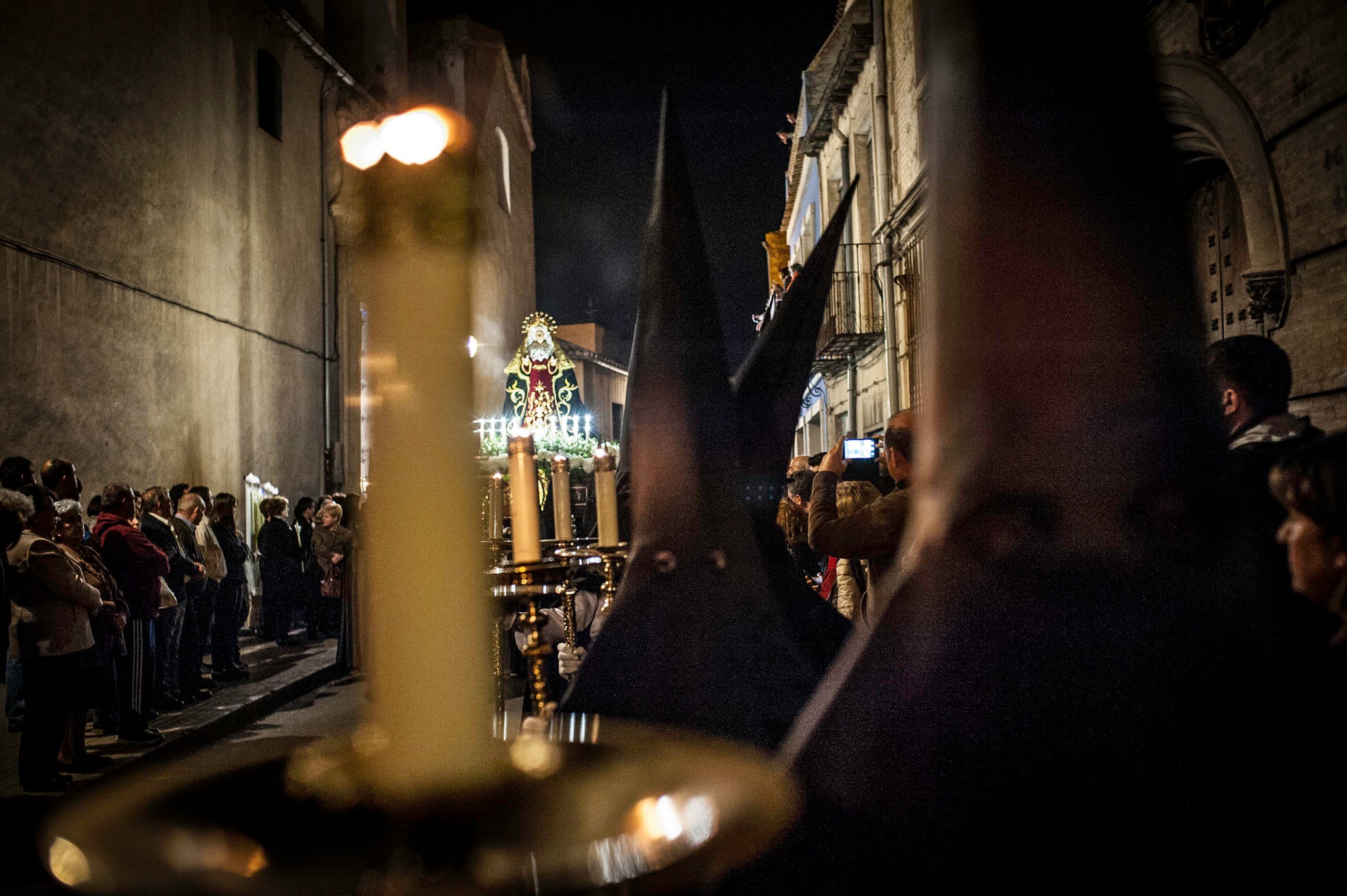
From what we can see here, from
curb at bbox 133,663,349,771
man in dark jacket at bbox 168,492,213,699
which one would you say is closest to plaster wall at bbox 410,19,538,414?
curb at bbox 133,663,349,771

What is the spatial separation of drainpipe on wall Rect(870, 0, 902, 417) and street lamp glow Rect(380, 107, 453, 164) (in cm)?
1320

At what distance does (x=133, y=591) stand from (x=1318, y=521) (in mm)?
6536

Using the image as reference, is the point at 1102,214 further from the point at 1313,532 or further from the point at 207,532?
the point at 207,532

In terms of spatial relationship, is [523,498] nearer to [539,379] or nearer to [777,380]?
[777,380]

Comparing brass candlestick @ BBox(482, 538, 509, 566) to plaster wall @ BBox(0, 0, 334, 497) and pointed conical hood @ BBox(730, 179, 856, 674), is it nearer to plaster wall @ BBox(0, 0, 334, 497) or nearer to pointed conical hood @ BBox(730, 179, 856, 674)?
pointed conical hood @ BBox(730, 179, 856, 674)

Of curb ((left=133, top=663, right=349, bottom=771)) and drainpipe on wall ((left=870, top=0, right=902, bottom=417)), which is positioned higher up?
drainpipe on wall ((left=870, top=0, right=902, bottom=417))

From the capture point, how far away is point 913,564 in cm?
90

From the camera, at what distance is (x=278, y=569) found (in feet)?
34.0

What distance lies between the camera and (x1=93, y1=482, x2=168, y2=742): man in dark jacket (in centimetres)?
597

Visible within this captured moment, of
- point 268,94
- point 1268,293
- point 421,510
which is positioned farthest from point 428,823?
point 268,94

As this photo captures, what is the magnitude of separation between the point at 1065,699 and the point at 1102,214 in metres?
0.49

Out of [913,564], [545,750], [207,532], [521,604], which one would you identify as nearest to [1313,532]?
[913,564]

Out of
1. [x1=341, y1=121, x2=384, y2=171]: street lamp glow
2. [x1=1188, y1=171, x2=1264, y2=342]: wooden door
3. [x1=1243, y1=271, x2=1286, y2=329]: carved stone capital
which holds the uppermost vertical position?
[x1=1188, y1=171, x2=1264, y2=342]: wooden door

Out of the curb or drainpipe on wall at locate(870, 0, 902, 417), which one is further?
drainpipe on wall at locate(870, 0, 902, 417)
